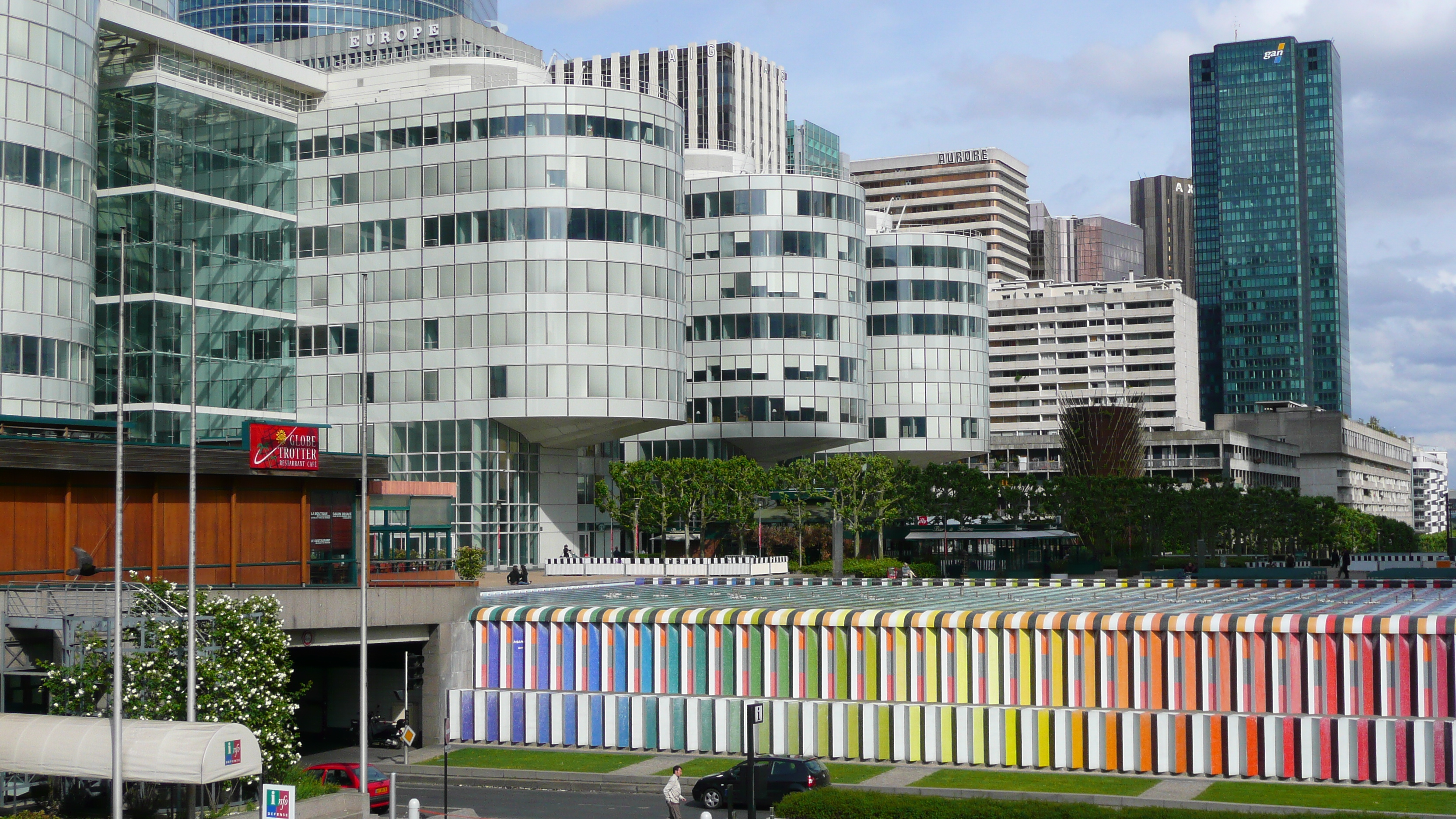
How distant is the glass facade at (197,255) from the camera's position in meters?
96.8

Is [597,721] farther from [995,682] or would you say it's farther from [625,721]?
[995,682]

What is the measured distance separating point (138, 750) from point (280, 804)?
401cm

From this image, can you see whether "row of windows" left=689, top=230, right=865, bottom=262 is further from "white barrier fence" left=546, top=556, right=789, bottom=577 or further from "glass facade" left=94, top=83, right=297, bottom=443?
"glass facade" left=94, top=83, right=297, bottom=443

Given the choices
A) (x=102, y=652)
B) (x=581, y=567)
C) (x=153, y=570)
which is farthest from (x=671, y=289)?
(x=102, y=652)

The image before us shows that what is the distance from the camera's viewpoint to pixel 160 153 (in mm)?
97812

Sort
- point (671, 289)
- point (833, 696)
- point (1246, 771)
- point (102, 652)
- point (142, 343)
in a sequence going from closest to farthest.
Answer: point (102, 652), point (1246, 771), point (833, 696), point (142, 343), point (671, 289)

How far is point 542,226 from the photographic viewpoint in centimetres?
10106

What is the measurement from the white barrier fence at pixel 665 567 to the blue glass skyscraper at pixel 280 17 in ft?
346

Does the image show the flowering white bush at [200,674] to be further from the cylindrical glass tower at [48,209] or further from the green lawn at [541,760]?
the cylindrical glass tower at [48,209]

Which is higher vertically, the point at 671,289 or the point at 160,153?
the point at 160,153

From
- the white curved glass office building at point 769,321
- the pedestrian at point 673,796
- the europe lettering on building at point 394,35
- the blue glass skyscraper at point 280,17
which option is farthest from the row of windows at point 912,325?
the pedestrian at point 673,796

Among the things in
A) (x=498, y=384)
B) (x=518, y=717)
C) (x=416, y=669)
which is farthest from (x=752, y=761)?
(x=498, y=384)

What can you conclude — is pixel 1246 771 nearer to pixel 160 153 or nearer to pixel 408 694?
pixel 408 694

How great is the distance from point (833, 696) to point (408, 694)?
53.0 feet
